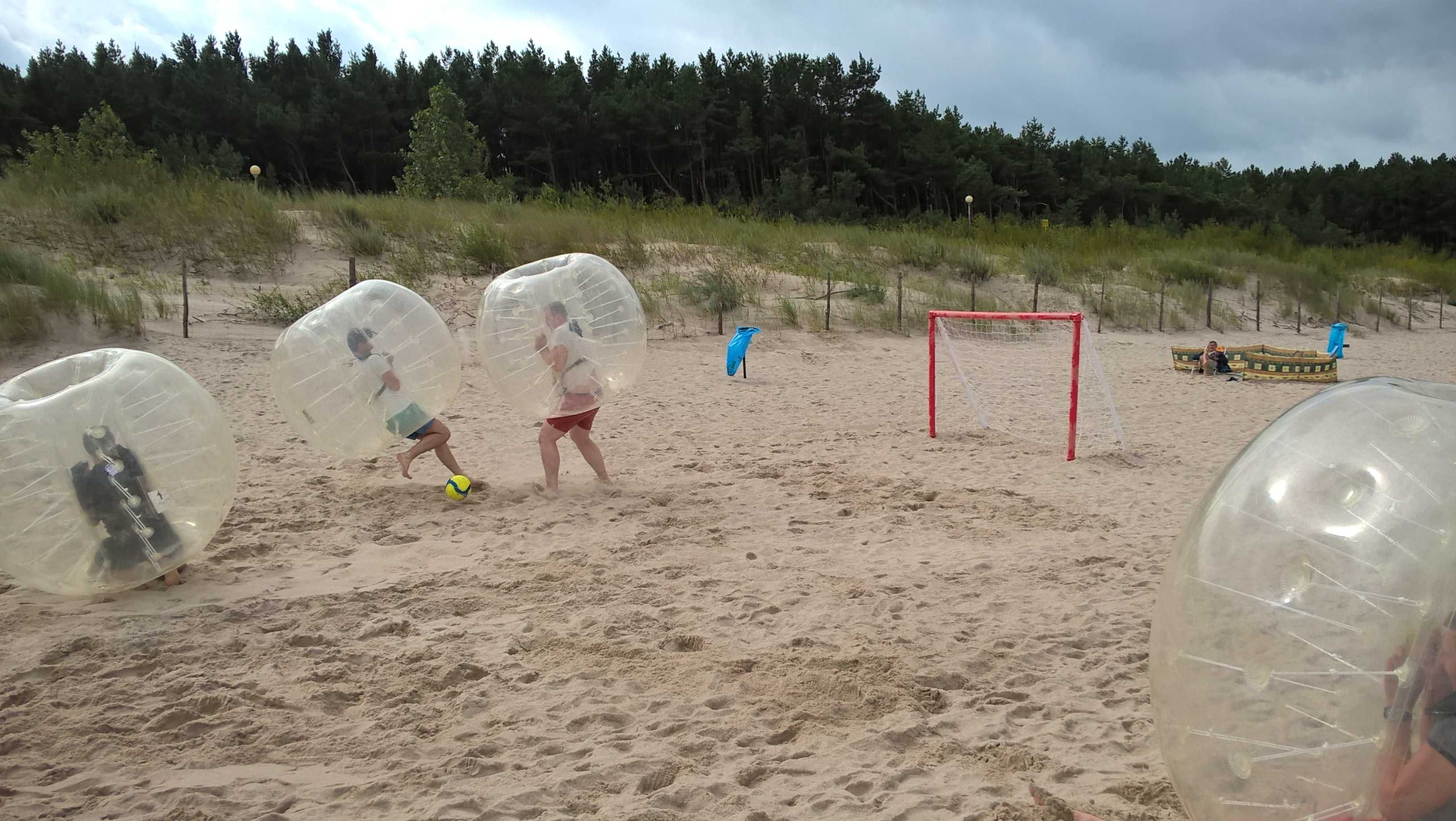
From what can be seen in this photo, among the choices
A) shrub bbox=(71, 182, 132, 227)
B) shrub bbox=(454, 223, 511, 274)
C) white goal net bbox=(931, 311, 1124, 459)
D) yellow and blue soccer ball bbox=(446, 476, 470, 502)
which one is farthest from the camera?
shrub bbox=(454, 223, 511, 274)

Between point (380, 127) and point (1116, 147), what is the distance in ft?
128

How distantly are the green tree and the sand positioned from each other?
19077mm

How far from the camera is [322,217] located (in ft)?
53.7

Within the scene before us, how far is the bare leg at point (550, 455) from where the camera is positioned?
639cm

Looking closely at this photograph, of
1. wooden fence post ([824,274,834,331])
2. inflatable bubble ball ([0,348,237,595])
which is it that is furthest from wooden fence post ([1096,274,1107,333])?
inflatable bubble ball ([0,348,237,595])

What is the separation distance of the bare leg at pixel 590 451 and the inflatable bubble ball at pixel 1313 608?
476 centimetres

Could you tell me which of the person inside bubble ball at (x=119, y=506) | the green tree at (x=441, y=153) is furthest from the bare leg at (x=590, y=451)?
the green tree at (x=441, y=153)

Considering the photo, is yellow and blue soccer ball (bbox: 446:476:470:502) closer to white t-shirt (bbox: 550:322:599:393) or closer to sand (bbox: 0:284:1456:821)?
sand (bbox: 0:284:1456:821)

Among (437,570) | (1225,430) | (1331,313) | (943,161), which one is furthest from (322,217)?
(943,161)

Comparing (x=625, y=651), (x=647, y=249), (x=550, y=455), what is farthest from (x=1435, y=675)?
(x=647, y=249)

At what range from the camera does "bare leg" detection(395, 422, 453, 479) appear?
6.53m

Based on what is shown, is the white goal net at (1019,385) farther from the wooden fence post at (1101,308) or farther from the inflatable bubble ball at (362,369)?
the wooden fence post at (1101,308)

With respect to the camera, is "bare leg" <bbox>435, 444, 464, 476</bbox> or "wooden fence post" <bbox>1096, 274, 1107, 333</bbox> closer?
"bare leg" <bbox>435, 444, 464, 476</bbox>

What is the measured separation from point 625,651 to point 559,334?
7.90ft
